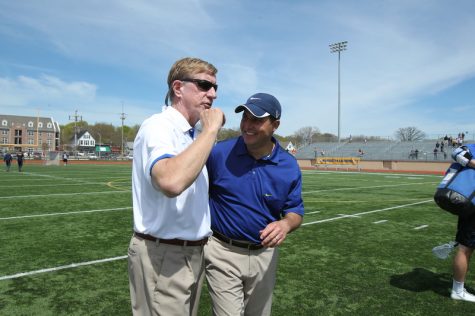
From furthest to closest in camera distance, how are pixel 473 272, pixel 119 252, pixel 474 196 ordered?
1. pixel 119 252
2. pixel 473 272
3. pixel 474 196

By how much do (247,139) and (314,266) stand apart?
370 cm

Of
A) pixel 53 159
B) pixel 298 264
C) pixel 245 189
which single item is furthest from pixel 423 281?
pixel 53 159

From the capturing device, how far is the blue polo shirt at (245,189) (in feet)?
8.20

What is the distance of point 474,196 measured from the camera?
12.7ft

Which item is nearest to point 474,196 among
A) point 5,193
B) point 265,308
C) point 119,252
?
point 265,308

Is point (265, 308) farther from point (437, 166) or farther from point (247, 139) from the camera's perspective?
point (437, 166)

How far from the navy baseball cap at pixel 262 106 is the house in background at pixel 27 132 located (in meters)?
108

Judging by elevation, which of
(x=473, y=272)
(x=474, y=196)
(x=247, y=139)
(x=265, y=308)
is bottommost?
(x=473, y=272)

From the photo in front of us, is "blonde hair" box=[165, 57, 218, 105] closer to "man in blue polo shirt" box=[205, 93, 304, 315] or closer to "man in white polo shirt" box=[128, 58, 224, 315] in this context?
"man in white polo shirt" box=[128, 58, 224, 315]

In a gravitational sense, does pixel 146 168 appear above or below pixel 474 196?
above

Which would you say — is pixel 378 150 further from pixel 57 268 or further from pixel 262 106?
pixel 262 106

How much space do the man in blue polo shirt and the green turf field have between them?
5.71 ft

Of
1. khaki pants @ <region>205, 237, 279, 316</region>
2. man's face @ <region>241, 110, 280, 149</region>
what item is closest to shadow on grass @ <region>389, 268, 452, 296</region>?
khaki pants @ <region>205, 237, 279, 316</region>

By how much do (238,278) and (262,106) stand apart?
112 centimetres
